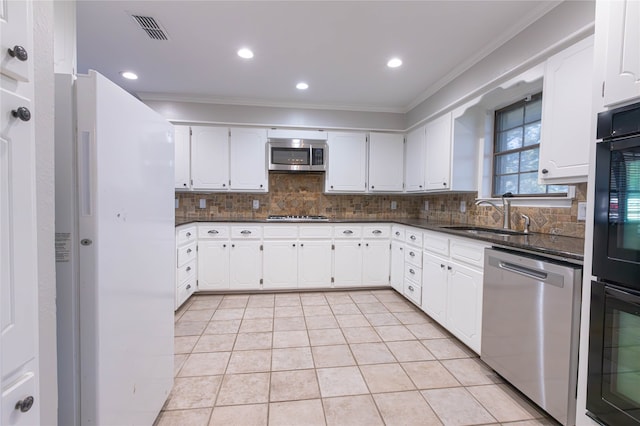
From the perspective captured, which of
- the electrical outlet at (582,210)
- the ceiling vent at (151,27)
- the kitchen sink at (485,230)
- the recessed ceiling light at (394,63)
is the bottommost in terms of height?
the kitchen sink at (485,230)

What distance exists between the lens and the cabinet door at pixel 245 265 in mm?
3482

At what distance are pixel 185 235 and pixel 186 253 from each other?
205 millimetres

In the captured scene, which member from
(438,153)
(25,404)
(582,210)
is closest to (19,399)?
(25,404)

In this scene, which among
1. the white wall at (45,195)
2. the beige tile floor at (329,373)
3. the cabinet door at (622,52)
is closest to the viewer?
the white wall at (45,195)

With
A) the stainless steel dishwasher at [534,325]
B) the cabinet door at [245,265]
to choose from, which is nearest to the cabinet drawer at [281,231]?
the cabinet door at [245,265]

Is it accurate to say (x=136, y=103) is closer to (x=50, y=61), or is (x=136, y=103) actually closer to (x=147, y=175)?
(x=147, y=175)

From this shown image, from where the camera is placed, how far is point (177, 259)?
Answer: 288 centimetres

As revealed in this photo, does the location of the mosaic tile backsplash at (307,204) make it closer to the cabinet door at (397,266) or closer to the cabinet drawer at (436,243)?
the cabinet door at (397,266)

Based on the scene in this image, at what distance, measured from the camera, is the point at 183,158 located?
11.9 ft

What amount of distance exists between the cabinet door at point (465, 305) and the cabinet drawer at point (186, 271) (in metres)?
2.63

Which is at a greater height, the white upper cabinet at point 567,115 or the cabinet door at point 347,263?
the white upper cabinet at point 567,115

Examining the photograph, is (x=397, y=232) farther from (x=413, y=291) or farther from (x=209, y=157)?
(x=209, y=157)

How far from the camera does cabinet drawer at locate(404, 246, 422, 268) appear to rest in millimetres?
2949

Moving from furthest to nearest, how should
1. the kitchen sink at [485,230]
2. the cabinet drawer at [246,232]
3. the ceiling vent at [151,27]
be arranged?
the cabinet drawer at [246,232]
the kitchen sink at [485,230]
the ceiling vent at [151,27]
